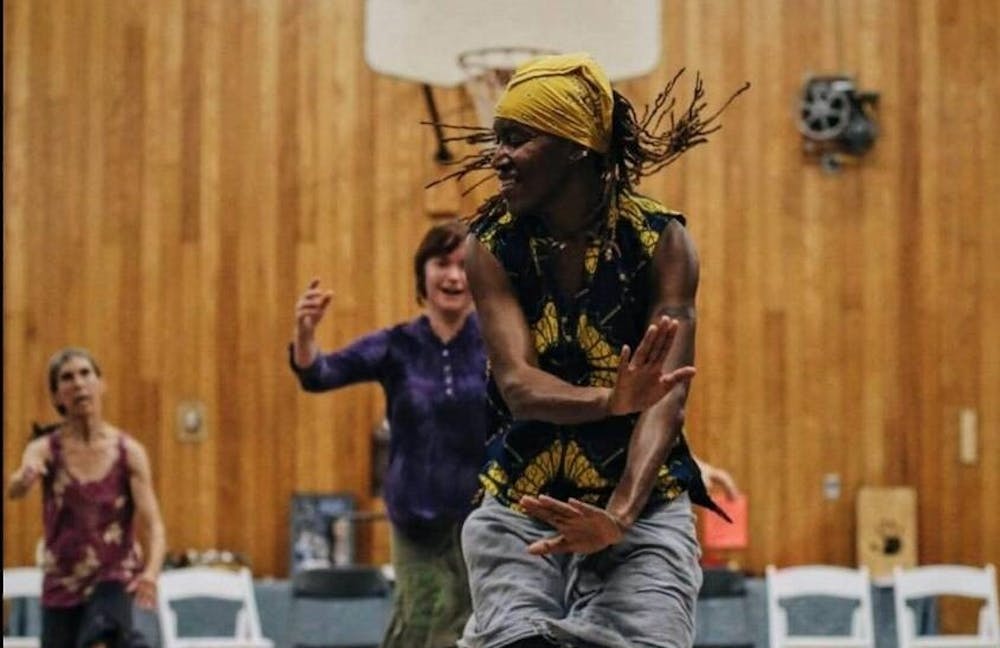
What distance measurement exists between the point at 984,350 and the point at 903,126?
4.45 feet

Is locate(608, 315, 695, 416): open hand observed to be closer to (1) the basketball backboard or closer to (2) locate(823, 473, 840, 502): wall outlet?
(1) the basketball backboard

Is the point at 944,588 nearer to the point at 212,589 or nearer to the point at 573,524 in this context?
the point at 212,589

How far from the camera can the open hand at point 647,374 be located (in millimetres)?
2822

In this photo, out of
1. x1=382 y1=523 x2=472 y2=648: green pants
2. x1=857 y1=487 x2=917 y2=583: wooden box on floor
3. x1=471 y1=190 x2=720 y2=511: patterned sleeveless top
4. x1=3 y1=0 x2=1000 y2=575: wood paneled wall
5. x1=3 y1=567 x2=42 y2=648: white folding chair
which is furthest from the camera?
x1=3 y1=0 x2=1000 y2=575: wood paneled wall

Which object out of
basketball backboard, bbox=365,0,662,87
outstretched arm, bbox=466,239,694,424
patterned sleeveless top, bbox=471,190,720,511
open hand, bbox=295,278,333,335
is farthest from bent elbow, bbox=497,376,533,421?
basketball backboard, bbox=365,0,662,87

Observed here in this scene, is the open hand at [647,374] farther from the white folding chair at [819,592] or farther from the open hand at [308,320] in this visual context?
the white folding chair at [819,592]

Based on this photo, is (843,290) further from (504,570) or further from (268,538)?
(504,570)

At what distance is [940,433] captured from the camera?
1010cm

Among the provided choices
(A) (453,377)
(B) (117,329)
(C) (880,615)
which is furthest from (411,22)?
(C) (880,615)

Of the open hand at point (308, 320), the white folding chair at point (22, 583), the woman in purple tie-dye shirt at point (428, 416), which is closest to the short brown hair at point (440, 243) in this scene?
the woman in purple tie-dye shirt at point (428, 416)

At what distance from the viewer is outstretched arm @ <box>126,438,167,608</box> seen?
652cm

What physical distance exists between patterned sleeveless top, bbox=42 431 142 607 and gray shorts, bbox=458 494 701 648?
11.9 ft

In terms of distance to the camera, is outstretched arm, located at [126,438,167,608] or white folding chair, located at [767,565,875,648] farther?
white folding chair, located at [767,565,875,648]

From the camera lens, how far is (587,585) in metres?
3.10
